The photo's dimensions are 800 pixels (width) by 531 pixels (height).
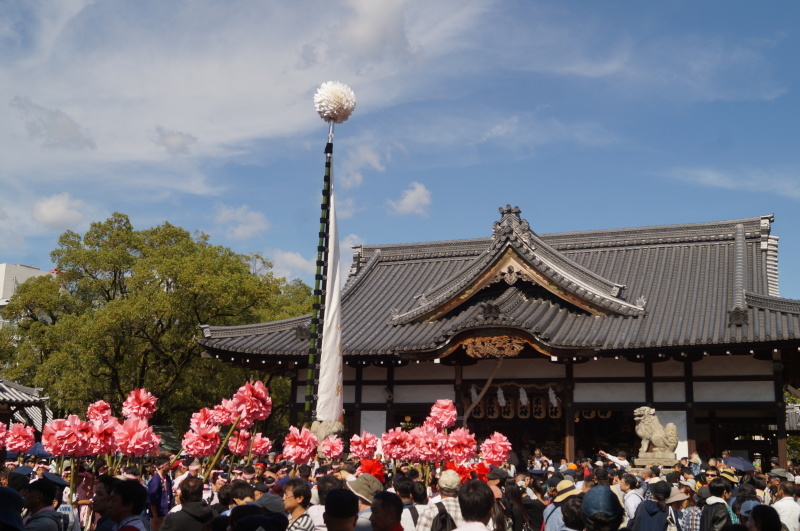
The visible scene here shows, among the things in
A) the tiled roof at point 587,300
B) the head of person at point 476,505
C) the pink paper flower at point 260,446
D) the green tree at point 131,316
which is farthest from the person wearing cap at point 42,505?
the green tree at point 131,316

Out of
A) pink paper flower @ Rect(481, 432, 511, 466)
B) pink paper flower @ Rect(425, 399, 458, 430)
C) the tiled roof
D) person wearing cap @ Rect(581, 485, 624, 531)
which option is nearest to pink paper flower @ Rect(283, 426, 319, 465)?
pink paper flower @ Rect(425, 399, 458, 430)

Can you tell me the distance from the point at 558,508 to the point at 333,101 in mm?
8083

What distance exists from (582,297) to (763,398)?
189 inches

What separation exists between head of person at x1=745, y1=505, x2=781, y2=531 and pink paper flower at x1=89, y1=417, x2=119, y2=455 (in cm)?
604

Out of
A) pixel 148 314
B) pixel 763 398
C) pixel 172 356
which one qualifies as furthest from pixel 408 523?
pixel 172 356

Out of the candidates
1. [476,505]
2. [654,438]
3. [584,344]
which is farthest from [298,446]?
[654,438]

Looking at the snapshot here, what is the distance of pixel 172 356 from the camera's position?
29.8 metres

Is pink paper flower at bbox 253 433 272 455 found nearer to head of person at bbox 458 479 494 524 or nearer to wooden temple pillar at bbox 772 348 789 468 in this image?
head of person at bbox 458 479 494 524

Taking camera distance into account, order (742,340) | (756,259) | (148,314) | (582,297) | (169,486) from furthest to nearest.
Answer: (148,314)
(756,259)
(582,297)
(742,340)
(169,486)

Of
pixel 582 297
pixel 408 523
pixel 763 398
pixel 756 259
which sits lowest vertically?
pixel 408 523

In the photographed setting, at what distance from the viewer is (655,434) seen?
17016mm

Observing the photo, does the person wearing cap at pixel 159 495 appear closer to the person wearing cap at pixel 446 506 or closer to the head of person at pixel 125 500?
the person wearing cap at pixel 446 506

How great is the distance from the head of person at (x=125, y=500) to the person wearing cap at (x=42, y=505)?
436 mm

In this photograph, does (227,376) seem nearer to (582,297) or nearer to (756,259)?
(582,297)
